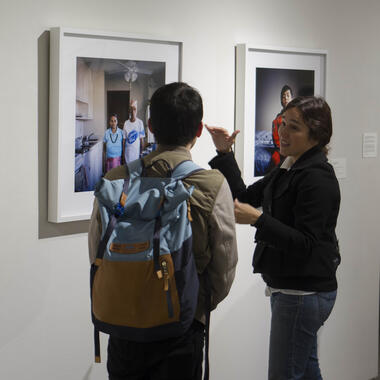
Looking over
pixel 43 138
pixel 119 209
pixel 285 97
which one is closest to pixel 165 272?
pixel 119 209

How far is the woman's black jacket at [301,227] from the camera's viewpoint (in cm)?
201

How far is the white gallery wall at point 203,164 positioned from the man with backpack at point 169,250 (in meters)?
0.54

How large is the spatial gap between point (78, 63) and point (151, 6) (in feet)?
1.52

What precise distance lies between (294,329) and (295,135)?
698 mm

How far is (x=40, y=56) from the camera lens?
2152 millimetres

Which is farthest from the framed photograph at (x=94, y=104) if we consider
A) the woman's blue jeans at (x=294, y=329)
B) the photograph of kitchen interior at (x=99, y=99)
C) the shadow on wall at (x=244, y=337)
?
the shadow on wall at (x=244, y=337)

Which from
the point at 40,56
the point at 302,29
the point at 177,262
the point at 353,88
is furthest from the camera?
the point at 353,88

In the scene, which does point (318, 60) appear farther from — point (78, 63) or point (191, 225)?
point (191, 225)

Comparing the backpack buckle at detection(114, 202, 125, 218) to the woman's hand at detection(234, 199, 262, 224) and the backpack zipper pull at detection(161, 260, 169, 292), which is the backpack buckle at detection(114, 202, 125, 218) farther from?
the woman's hand at detection(234, 199, 262, 224)

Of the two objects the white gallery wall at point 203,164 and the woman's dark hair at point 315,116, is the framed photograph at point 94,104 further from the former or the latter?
the woman's dark hair at point 315,116

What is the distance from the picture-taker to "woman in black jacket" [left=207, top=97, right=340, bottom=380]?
2.04 m

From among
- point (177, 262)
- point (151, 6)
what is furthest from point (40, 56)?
point (177, 262)

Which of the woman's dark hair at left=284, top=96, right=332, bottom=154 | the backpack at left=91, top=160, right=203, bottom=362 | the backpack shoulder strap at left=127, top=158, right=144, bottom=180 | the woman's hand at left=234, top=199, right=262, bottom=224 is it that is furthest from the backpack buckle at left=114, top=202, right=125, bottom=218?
the woman's dark hair at left=284, top=96, right=332, bottom=154

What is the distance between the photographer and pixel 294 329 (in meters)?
2.15
